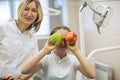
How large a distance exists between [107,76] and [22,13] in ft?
2.84

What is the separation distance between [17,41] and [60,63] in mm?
355

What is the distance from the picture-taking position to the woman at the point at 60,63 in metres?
1.08

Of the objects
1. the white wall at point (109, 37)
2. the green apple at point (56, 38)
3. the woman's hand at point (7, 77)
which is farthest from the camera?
the white wall at point (109, 37)

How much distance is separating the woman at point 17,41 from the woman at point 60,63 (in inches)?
9.4

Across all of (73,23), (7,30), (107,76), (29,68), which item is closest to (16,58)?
(7,30)

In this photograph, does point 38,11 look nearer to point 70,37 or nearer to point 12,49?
point 12,49

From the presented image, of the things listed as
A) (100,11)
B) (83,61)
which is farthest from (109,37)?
(83,61)

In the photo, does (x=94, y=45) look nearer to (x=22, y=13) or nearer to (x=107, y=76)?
(x=107, y=76)

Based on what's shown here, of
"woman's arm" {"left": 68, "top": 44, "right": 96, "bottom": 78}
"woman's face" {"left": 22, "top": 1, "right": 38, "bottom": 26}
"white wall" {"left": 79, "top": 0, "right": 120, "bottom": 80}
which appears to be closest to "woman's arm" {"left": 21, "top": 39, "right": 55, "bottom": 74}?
"woman's arm" {"left": 68, "top": 44, "right": 96, "bottom": 78}

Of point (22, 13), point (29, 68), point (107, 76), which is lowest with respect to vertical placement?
point (107, 76)

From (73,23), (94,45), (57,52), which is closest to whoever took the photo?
(57,52)

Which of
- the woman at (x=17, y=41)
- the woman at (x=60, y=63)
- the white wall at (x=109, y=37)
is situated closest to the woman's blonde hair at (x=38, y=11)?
the woman at (x=17, y=41)

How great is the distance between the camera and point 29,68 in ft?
3.59

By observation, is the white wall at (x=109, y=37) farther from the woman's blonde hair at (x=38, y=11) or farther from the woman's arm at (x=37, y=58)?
the woman's arm at (x=37, y=58)
